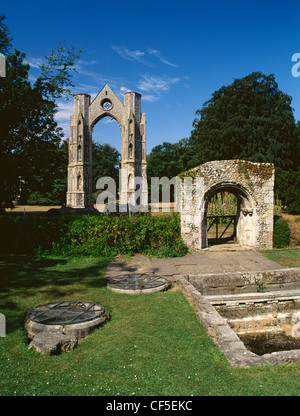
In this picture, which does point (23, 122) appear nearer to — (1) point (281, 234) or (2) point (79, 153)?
(1) point (281, 234)

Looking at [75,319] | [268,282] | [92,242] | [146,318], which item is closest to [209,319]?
[146,318]

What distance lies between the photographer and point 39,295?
6531 millimetres

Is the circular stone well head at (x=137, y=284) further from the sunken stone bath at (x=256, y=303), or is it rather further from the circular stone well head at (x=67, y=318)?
the circular stone well head at (x=67, y=318)

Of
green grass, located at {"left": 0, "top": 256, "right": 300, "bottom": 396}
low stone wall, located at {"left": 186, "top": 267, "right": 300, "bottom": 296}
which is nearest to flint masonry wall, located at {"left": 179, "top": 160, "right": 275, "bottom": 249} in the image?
low stone wall, located at {"left": 186, "top": 267, "right": 300, "bottom": 296}

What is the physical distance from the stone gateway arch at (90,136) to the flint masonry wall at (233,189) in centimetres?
2202

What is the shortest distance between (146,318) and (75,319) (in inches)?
47.3

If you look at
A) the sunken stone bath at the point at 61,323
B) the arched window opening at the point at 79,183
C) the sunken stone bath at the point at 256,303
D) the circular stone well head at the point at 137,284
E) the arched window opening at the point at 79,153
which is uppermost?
the arched window opening at the point at 79,153

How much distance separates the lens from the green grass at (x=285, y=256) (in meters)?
9.99

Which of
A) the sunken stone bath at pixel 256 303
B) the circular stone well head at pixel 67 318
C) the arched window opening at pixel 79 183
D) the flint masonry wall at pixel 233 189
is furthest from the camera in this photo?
the arched window opening at pixel 79 183

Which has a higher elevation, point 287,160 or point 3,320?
point 287,160

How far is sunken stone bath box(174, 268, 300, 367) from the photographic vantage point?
635cm

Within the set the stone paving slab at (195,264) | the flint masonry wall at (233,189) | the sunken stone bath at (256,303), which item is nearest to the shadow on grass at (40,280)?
the stone paving slab at (195,264)

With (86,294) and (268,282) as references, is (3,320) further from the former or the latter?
(268,282)

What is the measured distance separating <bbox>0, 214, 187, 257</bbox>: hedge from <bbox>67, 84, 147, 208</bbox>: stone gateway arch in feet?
73.5
